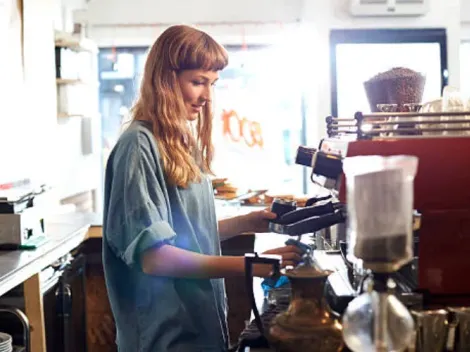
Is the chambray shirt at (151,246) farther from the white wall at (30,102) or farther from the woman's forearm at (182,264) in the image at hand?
the white wall at (30,102)

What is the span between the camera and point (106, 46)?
17.7ft

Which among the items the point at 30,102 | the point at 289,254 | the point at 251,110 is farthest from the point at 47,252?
the point at 251,110

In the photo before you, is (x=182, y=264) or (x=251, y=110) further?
(x=251, y=110)

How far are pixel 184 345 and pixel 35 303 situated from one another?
4.24 feet

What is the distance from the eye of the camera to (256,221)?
1.73m

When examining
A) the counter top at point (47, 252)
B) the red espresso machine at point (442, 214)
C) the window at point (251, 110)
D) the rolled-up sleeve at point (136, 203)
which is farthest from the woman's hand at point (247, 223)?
the window at point (251, 110)

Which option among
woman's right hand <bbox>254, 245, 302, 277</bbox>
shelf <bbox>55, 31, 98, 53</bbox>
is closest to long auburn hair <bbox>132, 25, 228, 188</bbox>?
woman's right hand <bbox>254, 245, 302, 277</bbox>

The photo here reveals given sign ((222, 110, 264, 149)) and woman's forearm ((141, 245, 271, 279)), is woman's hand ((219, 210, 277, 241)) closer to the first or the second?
woman's forearm ((141, 245, 271, 279))

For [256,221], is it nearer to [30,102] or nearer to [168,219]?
[168,219]

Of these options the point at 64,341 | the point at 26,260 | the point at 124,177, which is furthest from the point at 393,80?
the point at 64,341

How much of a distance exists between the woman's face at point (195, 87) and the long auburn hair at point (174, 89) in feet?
0.04

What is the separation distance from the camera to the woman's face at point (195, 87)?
1650 millimetres

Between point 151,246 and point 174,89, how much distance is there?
1.31 ft

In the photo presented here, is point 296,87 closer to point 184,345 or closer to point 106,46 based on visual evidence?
point 106,46
